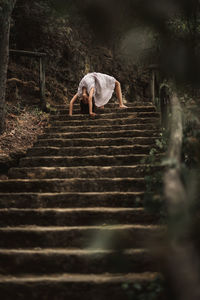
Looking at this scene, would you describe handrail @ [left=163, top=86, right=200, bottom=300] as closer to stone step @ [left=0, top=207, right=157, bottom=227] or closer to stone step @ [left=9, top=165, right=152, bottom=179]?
stone step @ [left=0, top=207, right=157, bottom=227]

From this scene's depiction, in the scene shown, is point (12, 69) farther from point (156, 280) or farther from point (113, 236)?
point (113, 236)

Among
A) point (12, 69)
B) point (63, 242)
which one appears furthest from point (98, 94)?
point (63, 242)

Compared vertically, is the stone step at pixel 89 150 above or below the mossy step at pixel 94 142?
below

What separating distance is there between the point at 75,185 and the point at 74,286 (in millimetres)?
1305

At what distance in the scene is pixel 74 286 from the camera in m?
2.28

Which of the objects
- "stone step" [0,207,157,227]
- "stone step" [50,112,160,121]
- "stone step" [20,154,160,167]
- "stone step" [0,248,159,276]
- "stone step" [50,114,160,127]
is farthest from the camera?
"stone step" [50,112,160,121]

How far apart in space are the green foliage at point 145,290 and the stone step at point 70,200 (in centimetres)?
103

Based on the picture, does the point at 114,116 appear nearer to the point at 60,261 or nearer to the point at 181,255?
the point at 60,261

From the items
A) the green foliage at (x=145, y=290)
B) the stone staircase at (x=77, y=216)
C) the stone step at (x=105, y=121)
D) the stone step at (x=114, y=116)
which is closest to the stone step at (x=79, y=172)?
the stone staircase at (x=77, y=216)

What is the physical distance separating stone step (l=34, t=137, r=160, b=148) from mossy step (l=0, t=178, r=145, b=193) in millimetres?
1168

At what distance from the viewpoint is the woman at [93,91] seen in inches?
219

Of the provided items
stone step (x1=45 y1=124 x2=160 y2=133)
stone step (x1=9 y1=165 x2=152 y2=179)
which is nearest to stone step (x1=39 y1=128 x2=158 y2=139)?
stone step (x1=45 y1=124 x2=160 y2=133)

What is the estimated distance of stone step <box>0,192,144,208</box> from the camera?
3150mm

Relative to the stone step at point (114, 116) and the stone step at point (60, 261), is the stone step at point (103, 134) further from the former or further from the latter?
the stone step at point (60, 261)
